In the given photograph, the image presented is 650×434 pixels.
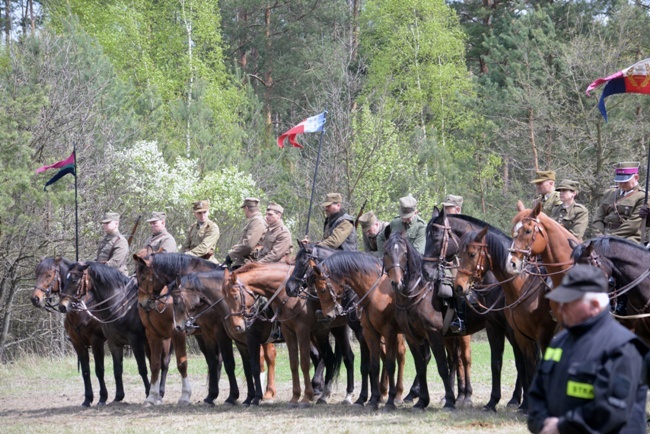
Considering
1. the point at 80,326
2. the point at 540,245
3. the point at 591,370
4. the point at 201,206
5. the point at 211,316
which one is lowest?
the point at 80,326

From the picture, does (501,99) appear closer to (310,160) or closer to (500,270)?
(310,160)

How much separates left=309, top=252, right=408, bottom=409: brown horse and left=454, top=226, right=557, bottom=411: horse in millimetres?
2181

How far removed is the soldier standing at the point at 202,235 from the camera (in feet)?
53.5

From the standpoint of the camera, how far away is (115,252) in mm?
16734

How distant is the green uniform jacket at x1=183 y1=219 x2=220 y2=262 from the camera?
1630cm

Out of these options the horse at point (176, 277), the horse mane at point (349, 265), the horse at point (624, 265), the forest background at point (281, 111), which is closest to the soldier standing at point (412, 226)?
the horse mane at point (349, 265)

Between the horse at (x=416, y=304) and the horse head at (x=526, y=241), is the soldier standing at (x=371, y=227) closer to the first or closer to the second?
the horse at (x=416, y=304)

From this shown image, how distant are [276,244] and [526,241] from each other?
561 cm

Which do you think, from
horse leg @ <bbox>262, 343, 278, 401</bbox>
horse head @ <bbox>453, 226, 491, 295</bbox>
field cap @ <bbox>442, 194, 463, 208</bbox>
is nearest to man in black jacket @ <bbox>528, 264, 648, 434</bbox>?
horse head @ <bbox>453, 226, 491, 295</bbox>

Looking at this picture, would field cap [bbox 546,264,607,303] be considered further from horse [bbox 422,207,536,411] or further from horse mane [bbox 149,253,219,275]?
horse mane [bbox 149,253,219,275]

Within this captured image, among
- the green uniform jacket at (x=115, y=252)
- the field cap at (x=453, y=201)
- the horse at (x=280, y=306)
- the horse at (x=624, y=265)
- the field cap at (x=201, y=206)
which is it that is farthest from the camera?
the green uniform jacket at (x=115, y=252)

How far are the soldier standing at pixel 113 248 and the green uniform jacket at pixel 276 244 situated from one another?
9.23 feet

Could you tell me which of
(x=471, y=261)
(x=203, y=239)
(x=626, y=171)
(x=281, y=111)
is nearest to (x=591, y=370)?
(x=471, y=261)

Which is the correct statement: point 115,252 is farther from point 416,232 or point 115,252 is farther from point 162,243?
point 416,232
